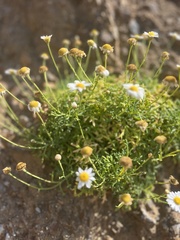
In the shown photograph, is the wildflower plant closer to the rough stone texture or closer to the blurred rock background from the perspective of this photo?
the rough stone texture

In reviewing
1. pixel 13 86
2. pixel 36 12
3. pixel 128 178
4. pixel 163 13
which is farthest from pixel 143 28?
pixel 128 178

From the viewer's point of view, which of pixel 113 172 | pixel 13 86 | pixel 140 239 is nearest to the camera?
pixel 113 172

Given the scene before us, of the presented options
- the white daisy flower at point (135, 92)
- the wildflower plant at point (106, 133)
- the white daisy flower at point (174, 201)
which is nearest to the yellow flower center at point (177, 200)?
the white daisy flower at point (174, 201)

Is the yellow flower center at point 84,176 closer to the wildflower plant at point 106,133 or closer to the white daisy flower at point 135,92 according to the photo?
the wildflower plant at point 106,133

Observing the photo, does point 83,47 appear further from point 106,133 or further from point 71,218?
point 71,218

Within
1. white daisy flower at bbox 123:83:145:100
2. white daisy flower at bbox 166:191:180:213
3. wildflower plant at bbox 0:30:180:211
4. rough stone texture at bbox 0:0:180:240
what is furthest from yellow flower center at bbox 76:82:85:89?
white daisy flower at bbox 166:191:180:213

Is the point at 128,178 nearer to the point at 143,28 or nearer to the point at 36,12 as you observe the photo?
the point at 143,28
